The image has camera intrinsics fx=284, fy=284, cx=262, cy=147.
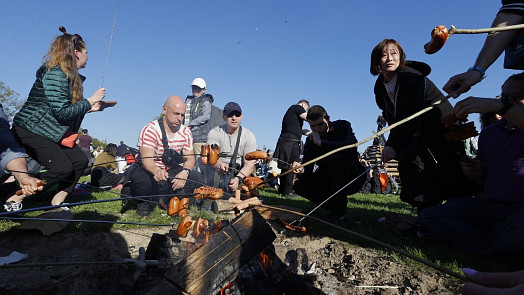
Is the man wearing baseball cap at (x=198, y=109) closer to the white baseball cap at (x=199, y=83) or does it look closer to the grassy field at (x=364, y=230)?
the white baseball cap at (x=199, y=83)

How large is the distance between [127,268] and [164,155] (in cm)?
327

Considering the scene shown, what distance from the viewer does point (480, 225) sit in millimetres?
2787

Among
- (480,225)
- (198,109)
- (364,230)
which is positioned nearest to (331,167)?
(364,230)

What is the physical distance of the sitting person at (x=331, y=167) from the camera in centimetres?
425

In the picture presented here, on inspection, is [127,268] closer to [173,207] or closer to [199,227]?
[199,227]

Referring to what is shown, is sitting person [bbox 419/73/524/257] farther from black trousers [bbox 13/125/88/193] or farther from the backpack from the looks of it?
the backpack

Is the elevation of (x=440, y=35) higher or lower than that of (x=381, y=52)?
lower

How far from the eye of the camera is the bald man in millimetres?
5051

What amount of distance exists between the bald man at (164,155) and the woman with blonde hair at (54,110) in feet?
4.02

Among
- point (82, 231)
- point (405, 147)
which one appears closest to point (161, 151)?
point (82, 231)

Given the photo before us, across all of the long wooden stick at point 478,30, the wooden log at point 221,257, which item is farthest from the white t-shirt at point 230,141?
the long wooden stick at point 478,30

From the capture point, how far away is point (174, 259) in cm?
241

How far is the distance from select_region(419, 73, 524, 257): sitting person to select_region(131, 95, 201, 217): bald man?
3898 mm

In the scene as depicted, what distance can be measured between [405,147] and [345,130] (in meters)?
1.26
